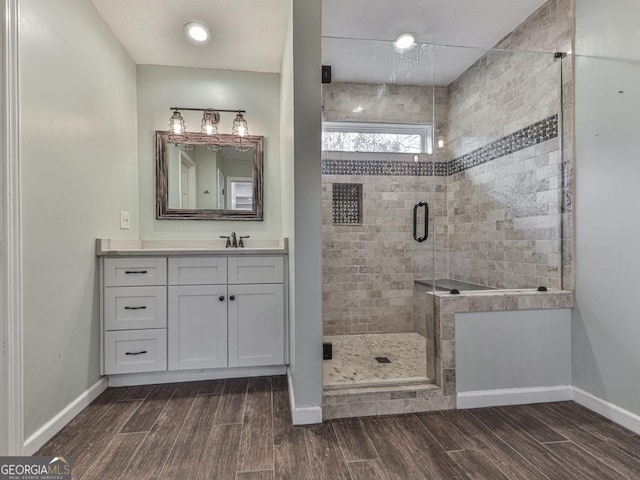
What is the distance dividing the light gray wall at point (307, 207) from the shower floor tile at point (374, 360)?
0.22m

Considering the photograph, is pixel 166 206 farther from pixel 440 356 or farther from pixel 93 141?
pixel 440 356

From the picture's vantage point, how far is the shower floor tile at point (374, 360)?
188cm

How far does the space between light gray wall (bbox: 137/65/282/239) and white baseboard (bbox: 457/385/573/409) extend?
182 centimetres

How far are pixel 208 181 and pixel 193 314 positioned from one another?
45.4 inches

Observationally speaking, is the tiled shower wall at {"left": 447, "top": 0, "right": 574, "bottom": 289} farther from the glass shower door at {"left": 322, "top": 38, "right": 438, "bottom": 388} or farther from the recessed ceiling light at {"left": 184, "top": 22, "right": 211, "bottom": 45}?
the recessed ceiling light at {"left": 184, "top": 22, "right": 211, "bottom": 45}

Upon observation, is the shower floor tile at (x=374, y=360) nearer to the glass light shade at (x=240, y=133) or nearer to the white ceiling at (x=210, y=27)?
the glass light shade at (x=240, y=133)

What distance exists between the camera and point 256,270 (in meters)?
2.17

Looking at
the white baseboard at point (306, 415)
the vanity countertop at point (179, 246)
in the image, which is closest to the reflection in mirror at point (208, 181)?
the vanity countertop at point (179, 246)

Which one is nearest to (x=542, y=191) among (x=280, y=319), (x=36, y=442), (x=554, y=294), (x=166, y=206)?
(x=554, y=294)

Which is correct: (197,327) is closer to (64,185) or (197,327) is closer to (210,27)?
(64,185)

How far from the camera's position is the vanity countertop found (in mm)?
2004

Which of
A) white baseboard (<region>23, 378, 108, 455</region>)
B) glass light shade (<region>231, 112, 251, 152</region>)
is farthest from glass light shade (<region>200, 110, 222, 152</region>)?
white baseboard (<region>23, 378, 108, 455</region>)

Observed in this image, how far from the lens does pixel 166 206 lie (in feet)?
8.41

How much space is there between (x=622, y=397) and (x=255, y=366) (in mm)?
2116
